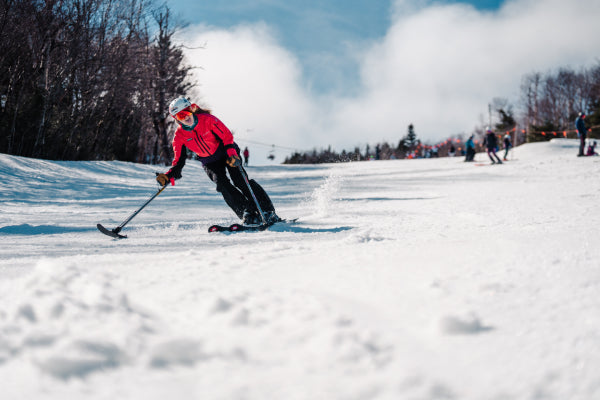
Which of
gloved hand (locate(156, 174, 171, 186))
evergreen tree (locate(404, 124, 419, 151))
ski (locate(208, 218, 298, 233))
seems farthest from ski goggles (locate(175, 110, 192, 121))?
evergreen tree (locate(404, 124, 419, 151))

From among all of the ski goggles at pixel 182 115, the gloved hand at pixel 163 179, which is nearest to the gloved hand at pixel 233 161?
the ski goggles at pixel 182 115

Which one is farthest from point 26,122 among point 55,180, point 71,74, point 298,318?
point 298,318

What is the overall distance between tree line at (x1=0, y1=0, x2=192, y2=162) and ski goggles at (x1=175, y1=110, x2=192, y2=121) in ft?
39.7

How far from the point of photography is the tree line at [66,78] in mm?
13906

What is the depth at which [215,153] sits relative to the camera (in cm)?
496

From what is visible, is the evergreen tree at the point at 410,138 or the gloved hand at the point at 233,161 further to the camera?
the evergreen tree at the point at 410,138

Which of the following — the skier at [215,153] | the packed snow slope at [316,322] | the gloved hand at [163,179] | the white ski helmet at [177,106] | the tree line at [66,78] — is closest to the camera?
the packed snow slope at [316,322]

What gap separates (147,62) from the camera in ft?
84.2

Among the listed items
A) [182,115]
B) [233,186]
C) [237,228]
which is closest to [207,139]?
[182,115]

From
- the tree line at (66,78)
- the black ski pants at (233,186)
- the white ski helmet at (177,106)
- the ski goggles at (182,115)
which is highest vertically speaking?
the tree line at (66,78)

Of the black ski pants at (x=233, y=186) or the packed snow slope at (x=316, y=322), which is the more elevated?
the black ski pants at (x=233, y=186)

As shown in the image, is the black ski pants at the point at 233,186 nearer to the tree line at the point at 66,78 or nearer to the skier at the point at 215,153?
the skier at the point at 215,153

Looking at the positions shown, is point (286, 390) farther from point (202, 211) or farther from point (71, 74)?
point (71, 74)

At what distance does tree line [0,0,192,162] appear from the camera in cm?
1391
